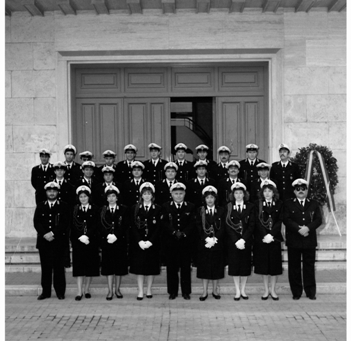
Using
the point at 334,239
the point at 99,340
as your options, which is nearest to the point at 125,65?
the point at 334,239

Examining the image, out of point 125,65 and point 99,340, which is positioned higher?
point 125,65

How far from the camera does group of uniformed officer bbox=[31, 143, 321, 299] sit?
9.49 meters

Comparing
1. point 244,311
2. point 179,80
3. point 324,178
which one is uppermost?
point 179,80

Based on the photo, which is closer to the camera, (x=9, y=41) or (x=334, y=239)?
(x=334, y=239)

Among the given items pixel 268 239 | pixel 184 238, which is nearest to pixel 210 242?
pixel 184 238

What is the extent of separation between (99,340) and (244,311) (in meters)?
2.42

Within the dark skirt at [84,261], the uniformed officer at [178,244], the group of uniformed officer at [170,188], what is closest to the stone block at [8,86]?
the group of uniformed officer at [170,188]

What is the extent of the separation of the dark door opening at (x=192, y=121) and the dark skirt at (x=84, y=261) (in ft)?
19.6

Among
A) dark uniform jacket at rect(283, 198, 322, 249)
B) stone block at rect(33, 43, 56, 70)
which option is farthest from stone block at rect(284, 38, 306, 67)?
stone block at rect(33, 43, 56, 70)

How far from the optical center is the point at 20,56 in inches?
554

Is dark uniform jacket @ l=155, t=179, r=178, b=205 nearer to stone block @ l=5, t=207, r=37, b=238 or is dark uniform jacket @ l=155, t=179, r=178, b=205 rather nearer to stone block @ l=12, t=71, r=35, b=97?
stone block @ l=5, t=207, r=37, b=238

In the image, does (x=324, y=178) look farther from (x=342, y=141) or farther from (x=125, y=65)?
(x=125, y=65)

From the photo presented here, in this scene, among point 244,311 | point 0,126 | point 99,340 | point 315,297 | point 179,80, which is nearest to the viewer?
point 0,126

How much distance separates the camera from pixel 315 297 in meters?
9.46
